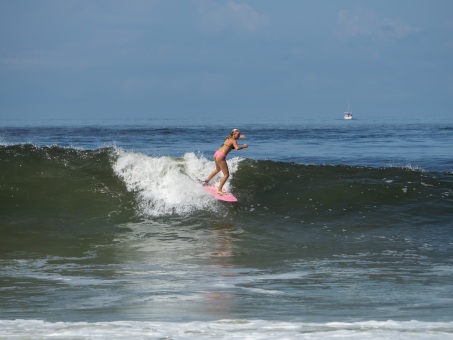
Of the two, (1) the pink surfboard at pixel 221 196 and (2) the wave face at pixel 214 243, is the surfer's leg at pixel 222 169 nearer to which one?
(1) the pink surfboard at pixel 221 196

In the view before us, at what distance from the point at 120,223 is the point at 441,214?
23.3 feet

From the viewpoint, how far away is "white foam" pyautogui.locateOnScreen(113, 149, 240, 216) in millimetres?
16422

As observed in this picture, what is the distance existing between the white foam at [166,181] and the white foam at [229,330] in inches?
376

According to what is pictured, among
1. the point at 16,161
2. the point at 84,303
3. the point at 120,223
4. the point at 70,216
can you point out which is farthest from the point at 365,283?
the point at 16,161

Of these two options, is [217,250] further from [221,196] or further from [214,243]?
[221,196]

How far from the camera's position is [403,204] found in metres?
16.5

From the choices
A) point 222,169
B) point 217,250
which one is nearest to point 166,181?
point 222,169

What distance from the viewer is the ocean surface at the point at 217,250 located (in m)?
6.60

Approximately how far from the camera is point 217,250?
1196 cm

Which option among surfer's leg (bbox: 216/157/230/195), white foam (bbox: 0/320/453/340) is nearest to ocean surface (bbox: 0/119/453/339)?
white foam (bbox: 0/320/453/340)

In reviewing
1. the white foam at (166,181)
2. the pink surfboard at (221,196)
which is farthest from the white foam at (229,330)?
the pink surfboard at (221,196)

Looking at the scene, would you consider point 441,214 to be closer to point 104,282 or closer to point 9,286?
point 104,282

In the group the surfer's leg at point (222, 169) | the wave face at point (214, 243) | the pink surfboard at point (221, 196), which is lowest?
the wave face at point (214, 243)

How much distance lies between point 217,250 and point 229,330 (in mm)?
5796
